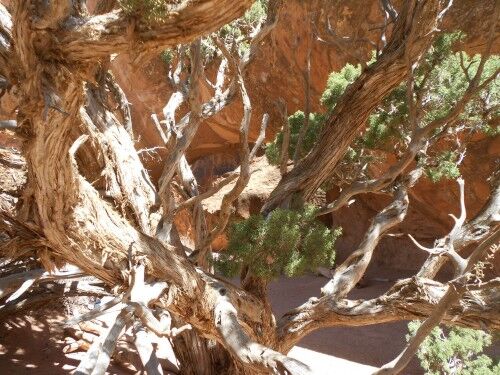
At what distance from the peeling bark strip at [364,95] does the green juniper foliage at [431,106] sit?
643 millimetres

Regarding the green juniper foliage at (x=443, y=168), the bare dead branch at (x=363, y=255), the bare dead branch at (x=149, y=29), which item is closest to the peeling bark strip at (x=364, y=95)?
the bare dead branch at (x=363, y=255)

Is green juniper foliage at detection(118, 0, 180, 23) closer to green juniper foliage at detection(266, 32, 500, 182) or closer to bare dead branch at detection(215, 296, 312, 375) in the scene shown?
bare dead branch at detection(215, 296, 312, 375)

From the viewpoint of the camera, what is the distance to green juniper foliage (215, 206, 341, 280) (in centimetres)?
382

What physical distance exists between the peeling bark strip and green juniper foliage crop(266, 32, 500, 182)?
2.11 feet

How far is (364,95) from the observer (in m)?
4.07

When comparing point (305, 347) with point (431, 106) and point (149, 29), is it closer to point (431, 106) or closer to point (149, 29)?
point (431, 106)

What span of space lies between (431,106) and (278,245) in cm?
210

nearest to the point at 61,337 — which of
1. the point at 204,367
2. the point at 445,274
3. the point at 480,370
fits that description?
the point at 204,367

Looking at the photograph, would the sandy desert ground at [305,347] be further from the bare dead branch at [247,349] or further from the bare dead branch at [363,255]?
the bare dead branch at [247,349]

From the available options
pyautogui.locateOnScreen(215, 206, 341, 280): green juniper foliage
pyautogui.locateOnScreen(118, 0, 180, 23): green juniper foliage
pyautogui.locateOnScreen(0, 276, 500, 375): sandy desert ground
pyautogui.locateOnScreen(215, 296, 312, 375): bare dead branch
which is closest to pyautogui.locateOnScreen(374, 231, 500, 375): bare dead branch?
pyautogui.locateOnScreen(215, 296, 312, 375): bare dead branch

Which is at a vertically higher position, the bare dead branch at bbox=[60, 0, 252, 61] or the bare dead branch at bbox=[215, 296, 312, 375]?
the bare dead branch at bbox=[60, 0, 252, 61]

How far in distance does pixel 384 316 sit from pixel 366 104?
1.62 m

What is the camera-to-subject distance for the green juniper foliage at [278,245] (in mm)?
3822

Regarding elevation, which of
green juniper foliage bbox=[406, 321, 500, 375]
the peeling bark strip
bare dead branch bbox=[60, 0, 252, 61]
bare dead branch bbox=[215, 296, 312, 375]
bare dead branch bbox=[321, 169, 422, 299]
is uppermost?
the peeling bark strip
